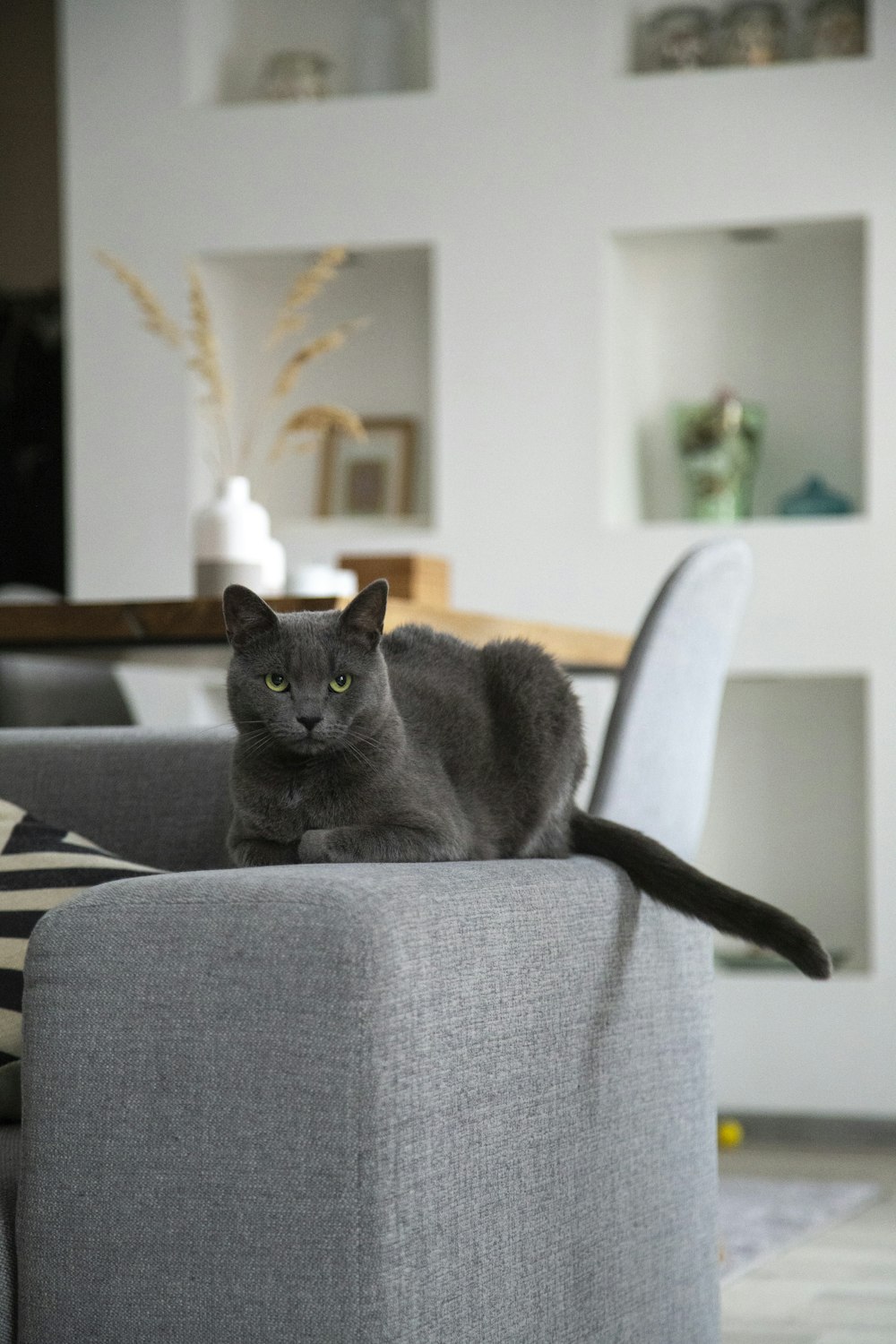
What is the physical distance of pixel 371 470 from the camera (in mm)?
4191

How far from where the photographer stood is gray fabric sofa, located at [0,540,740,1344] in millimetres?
979

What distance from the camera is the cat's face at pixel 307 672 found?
121 centimetres

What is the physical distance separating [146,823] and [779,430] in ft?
8.89

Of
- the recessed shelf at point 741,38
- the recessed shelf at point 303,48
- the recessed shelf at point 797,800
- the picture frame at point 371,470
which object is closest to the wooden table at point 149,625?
the recessed shelf at point 797,800

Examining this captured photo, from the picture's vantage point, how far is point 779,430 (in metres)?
3.99

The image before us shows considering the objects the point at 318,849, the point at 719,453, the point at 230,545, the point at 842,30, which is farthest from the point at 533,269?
the point at 318,849

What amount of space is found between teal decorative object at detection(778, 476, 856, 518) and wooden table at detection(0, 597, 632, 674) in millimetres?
1512

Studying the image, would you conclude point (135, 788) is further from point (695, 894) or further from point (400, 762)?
point (695, 894)

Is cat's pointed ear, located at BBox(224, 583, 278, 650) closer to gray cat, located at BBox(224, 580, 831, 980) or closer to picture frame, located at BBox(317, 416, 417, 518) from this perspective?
gray cat, located at BBox(224, 580, 831, 980)

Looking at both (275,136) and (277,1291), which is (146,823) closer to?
(277,1291)

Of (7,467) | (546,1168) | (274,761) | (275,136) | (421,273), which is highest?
(275,136)

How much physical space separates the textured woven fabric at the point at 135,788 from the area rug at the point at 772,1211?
1.30 m

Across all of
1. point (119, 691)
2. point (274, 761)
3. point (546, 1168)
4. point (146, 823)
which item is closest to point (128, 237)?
point (119, 691)

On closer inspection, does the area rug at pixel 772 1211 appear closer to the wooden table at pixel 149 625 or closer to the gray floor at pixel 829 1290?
the gray floor at pixel 829 1290
